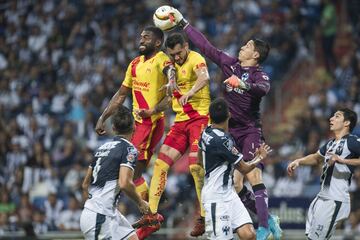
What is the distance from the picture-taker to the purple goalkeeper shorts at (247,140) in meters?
14.5

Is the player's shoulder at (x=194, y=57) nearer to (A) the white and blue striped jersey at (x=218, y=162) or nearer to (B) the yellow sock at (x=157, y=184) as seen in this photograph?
(B) the yellow sock at (x=157, y=184)

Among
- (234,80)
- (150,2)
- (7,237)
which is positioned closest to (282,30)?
(150,2)

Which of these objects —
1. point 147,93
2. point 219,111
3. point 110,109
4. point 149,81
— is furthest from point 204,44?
point 219,111

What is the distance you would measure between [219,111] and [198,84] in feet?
3.83

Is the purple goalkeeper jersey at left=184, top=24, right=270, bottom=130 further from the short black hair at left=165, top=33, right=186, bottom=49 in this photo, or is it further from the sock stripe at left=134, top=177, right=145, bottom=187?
the sock stripe at left=134, top=177, right=145, bottom=187

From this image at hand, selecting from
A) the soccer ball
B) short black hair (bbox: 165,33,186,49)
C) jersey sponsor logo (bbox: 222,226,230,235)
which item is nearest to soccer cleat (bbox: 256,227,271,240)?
jersey sponsor logo (bbox: 222,226,230,235)

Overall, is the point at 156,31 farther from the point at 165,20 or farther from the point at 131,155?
the point at 131,155

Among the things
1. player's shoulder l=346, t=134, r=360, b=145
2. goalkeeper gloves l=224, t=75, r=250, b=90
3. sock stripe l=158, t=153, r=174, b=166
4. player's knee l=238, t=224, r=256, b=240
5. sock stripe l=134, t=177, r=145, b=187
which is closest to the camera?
player's knee l=238, t=224, r=256, b=240

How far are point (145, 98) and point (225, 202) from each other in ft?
7.38

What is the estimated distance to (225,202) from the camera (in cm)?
1316

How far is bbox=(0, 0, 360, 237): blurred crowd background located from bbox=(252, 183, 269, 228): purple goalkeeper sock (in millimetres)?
5861

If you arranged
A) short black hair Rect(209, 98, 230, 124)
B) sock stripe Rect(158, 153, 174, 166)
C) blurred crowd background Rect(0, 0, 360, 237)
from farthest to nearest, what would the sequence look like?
blurred crowd background Rect(0, 0, 360, 237), sock stripe Rect(158, 153, 174, 166), short black hair Rect(209, 98, 230, 124)

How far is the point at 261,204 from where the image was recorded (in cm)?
1438

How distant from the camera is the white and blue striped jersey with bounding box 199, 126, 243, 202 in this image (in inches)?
514
